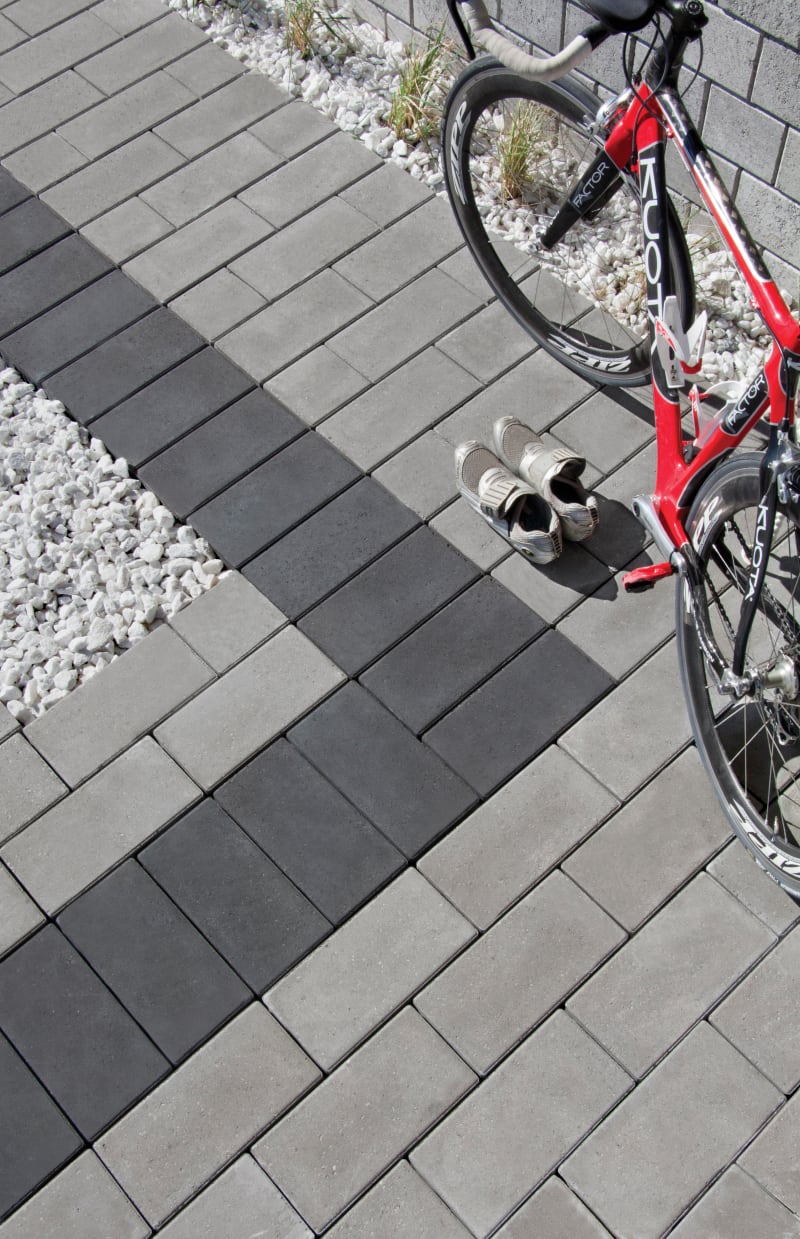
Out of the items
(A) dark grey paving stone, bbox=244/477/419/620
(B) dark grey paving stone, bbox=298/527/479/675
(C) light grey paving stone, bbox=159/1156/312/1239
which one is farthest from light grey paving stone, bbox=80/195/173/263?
(C) light grey paving stone, bbox=159/1156/312/1239

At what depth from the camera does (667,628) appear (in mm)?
3092

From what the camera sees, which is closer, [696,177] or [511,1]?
[696,177]

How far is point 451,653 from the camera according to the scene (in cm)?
306

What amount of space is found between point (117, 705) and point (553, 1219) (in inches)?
59.8

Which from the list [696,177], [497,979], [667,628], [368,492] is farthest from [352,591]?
[696,177]

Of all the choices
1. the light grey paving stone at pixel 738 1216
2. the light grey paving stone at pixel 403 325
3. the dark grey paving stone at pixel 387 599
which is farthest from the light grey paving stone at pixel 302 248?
the light grey paving stone at pixel 738 1216

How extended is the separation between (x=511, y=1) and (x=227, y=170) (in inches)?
41.2

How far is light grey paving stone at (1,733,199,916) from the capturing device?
2.82 m

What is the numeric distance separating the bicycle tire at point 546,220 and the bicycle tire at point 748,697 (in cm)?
73

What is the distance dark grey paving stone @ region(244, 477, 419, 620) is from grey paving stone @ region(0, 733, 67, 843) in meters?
0.70

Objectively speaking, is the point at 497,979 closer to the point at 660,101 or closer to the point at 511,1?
the point at 660,101

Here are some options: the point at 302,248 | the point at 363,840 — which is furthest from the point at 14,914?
the point at 302,248

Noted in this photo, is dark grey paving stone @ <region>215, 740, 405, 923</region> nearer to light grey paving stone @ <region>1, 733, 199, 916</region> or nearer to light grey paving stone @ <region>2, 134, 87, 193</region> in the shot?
light grey paving stone @ <region>1, 733, 199, 916</region>

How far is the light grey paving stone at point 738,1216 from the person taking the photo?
7.69ft
